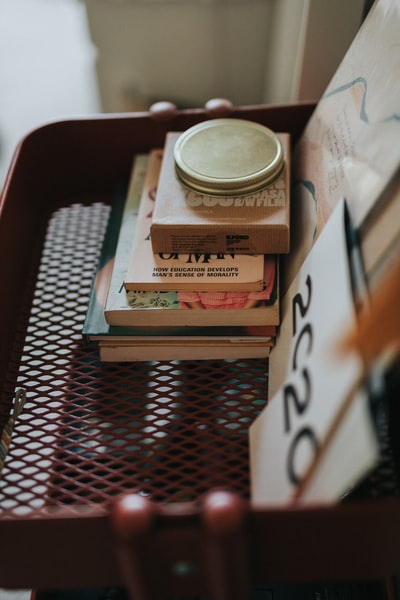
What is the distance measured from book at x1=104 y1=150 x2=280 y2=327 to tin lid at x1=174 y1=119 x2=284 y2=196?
0.32ft

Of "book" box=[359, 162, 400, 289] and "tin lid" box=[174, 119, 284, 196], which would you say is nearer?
"book" box=[359, 162, 400, 289]

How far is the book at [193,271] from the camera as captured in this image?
0.66 m

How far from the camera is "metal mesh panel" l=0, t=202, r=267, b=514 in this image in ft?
1.94

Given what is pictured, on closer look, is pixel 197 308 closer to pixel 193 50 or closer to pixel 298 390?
pixel 298 390

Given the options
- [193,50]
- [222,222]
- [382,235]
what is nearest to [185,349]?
[222,222]

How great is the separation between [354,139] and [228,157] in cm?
14

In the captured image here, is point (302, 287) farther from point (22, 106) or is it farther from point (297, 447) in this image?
point (22, 106)

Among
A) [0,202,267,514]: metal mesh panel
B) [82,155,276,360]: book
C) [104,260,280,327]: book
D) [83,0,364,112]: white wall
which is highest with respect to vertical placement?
[83,0,364,112]: white wall

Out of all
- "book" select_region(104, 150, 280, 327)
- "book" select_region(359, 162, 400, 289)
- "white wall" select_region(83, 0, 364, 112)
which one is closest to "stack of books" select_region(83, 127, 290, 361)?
"book" select_region(104, 150, 280, 327)

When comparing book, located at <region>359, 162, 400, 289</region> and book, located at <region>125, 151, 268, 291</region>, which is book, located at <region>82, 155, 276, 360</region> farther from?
book, located at <region>359, 162, 400, 289</region>

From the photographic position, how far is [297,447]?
1.62ft

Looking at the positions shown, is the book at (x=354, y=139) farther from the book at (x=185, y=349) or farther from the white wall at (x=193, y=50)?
the white wall at (x=193, y=50)

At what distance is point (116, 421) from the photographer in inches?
25.1

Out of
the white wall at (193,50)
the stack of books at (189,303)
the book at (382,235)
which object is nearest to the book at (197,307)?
the stack of books at (189,303)
